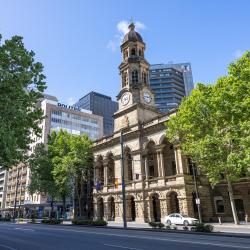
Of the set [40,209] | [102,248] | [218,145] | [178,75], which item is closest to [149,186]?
[218,145]

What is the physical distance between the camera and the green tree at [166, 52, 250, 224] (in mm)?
24500

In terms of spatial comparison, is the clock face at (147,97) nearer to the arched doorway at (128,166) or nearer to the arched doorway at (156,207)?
the arched doorway at (128,166)

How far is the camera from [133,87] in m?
48.1

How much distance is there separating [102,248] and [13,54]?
1002 centimetres

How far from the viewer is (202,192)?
36812 millimetres

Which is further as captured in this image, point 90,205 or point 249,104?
point 90,205

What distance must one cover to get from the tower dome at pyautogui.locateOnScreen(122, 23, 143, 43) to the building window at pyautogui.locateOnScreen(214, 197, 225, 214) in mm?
31381

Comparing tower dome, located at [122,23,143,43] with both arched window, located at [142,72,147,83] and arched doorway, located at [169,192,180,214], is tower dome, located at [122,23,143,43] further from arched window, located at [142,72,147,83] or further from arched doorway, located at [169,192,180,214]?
arched doorway, located at [169,192,180,214]

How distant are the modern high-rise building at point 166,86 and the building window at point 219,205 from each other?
9117cm

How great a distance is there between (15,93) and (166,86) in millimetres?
125017

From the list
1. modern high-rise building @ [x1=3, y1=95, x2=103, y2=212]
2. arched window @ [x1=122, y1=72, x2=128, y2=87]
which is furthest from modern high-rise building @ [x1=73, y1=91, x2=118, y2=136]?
arched window @ [x1=122, y1=72, x2=128, y2=87]

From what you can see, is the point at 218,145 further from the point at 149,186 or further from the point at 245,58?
the point at 149,186

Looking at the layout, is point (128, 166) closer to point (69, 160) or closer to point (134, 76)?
point (69, 160)

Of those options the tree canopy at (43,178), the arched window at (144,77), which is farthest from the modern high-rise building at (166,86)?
the tree canopy at (43,178)
